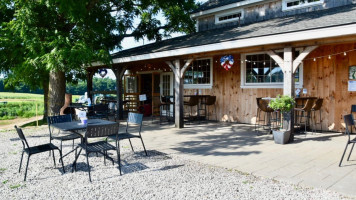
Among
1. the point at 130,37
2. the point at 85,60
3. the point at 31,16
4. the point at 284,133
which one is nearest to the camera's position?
the point at 284,133

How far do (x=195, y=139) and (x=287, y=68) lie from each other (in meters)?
2.65

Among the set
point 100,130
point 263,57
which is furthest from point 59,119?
point 263,57

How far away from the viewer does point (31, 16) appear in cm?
925

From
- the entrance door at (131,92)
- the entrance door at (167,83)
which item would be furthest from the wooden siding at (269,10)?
the entrance door at (131,92)

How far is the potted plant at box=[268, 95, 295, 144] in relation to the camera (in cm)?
577

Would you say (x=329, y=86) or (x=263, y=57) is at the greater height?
(x=263, y=57)

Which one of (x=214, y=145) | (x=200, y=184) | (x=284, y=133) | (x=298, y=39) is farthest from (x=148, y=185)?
(x=298, y=39)

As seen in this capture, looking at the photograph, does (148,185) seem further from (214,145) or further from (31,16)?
(31,16)

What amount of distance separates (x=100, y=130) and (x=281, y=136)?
3.92 meters

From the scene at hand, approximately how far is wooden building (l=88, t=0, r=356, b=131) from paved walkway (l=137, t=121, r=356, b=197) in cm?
121

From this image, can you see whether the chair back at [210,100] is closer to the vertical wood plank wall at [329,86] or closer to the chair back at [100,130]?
the vertical wood plank wall at [329,86]

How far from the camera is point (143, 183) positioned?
3.66 m

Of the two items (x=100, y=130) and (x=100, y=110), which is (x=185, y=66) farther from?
(x=100, y=130)

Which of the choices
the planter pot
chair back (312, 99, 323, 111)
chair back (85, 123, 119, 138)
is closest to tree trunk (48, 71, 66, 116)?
chair back (85, 123, 119, 138)
